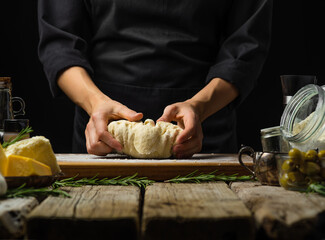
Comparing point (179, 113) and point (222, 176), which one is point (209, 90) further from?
point (222, 176)

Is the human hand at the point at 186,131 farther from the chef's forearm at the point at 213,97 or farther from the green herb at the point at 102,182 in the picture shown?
the green herb at the point at 102,182

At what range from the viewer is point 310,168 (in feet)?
3.64

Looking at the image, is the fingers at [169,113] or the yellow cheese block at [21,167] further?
the fingers at [169,113]

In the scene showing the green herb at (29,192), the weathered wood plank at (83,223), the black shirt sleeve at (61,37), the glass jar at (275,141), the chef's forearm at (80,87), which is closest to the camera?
the weathered wood plank at (83,223)

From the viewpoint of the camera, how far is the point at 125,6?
87.0 inches

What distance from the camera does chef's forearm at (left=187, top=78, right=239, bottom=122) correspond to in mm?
2027

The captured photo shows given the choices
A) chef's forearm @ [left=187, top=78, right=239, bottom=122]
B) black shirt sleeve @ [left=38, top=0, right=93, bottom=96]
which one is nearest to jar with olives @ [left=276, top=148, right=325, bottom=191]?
chef's forearm @ [left=187, top=78, right=239, bottom=122]

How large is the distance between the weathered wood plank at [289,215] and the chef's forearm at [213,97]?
38.6 inches

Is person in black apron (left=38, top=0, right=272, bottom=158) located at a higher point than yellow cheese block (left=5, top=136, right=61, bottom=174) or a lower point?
higher

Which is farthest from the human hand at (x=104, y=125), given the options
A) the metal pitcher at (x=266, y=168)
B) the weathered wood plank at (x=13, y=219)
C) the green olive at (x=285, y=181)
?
the weathered wood plank at (x=13, y=219)

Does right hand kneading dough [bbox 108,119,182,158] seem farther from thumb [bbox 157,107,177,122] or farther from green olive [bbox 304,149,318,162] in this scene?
green olive [bbox 304,149,318,162]

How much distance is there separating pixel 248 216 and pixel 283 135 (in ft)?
2.09

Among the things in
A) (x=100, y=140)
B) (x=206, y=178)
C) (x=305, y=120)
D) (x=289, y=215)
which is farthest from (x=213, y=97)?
(x=289, y=215)

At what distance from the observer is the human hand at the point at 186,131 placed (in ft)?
5.99
